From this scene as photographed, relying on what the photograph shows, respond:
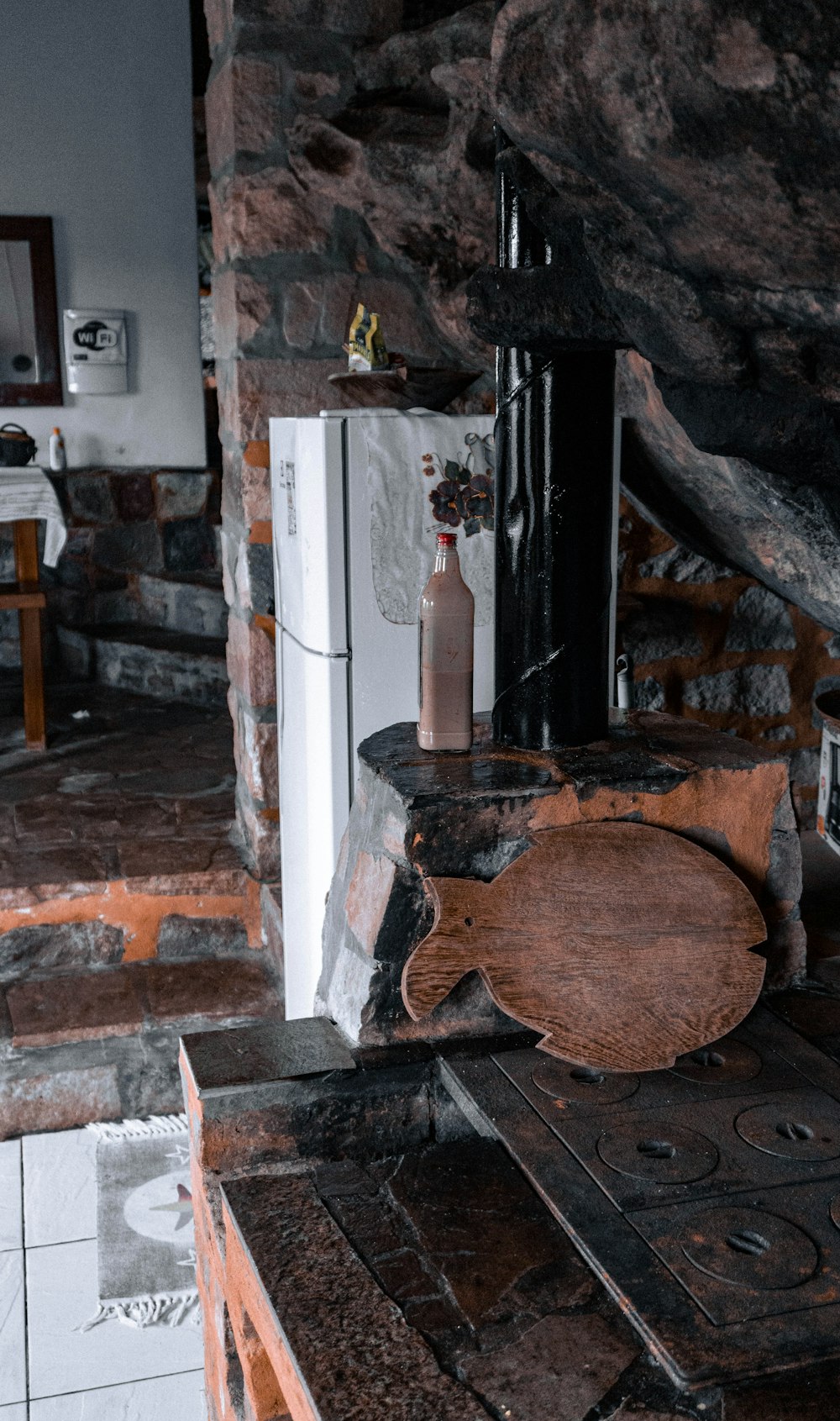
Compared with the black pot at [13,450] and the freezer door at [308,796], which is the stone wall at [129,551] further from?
the freezer door at [308,796]

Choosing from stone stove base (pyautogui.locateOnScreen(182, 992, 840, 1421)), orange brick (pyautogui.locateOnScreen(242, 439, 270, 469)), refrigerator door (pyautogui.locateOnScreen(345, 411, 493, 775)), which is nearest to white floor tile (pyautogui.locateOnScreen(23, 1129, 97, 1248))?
stone stove base (pyautogui.locateOnScreen(182, 992, 840, 1421))

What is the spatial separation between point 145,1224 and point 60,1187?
265mm

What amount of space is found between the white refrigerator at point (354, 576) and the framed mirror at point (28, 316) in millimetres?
3477

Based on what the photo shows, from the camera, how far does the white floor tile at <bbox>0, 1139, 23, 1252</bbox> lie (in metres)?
2.79

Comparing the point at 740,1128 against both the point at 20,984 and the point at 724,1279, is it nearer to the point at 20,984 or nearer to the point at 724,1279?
the point at 724,1279

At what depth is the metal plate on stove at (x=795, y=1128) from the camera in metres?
1.57

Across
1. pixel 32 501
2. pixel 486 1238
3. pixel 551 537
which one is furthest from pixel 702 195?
pixel 32 501

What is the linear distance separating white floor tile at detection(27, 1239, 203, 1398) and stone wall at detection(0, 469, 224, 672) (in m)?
3.78

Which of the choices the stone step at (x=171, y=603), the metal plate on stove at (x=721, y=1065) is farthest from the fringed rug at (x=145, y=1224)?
the stone step at (x=171, y=603)

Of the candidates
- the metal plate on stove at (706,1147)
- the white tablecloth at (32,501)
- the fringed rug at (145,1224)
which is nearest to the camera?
the metal plate on stove at (706,1147)

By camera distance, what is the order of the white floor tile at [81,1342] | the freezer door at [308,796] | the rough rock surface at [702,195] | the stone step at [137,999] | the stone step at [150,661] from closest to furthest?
1. the rough rock surface at [702,195]
2. the white floor tile at [81,1342]
3. the freezer door at [308,796]
4. the stone step at [137,999]
5. the stone step at [150,661]

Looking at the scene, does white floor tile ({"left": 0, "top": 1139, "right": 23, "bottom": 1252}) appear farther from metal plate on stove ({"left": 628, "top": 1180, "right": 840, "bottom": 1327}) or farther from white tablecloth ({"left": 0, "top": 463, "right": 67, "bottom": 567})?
white tablecloth ({"left": 0, "top": 463, "right": 67, "bottom": 567})

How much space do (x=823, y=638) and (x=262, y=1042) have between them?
2082 millimetres

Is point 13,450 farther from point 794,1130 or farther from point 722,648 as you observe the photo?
point 794,1130
